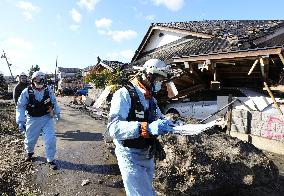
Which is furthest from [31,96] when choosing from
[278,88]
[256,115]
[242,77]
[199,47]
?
[199,47]

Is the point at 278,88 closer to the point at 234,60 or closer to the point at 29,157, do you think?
the point at 234,60

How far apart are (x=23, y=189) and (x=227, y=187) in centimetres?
349

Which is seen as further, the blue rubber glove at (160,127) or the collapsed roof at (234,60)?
the collapsed roof at (234,60)

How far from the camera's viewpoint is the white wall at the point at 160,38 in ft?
62.8

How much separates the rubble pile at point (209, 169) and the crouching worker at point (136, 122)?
6.24ft

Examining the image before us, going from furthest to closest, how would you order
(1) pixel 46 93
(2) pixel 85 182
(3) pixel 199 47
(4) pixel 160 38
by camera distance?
(4) pixel 160 38
(3) pixel 199 47
(1) pixel 46 93
(2) pixel 85 182

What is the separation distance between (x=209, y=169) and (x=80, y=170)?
251 centimetres

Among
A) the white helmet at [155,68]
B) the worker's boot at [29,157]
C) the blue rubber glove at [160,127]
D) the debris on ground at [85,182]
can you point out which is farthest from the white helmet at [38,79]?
the blue rubber glove at [160,127]

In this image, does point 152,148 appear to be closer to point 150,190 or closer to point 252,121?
point 150,190

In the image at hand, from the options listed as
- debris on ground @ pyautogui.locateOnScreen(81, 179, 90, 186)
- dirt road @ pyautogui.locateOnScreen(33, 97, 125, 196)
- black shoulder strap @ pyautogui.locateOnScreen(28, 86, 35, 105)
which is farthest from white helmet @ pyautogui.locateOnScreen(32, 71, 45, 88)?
debris on ground @ pyautogui.locateOnScreen(81, 179, 90, 186)

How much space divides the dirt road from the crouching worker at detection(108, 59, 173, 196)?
2.22 meters

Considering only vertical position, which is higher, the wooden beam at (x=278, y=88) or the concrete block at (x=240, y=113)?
the wooden beam at (x=278, y=88)

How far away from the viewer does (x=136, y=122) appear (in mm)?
3260

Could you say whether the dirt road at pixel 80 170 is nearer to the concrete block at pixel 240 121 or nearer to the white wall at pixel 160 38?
the concrete block at pixel 240 121
